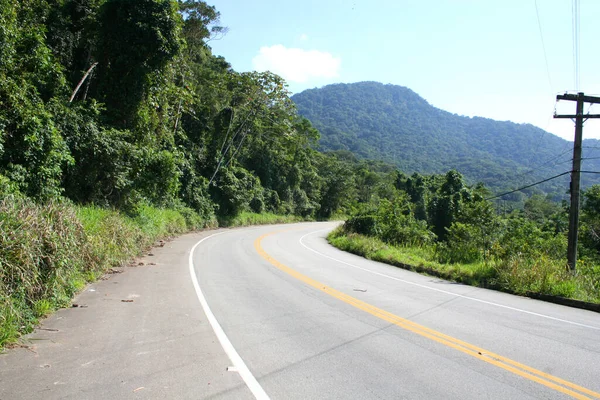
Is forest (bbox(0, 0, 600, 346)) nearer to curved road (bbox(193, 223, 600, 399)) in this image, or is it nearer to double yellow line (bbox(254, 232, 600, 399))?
curved road (bbox(193, 223, 600, 399))

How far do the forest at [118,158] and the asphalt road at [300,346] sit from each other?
3.71ft

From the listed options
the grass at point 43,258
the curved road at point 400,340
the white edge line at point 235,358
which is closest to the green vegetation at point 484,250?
the curved road at point 400,340

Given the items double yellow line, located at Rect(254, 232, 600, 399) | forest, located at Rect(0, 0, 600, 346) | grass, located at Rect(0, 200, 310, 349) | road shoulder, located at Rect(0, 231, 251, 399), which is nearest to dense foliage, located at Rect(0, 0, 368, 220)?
forest, located at Rect(0, 0, 600, 346)

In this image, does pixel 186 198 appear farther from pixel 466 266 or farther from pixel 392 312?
pixel 392 312

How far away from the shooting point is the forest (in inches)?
298

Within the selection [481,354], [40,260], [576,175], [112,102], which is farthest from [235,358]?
[112,102]

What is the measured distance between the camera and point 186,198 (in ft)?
101

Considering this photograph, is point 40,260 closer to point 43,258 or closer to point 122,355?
point 43,258

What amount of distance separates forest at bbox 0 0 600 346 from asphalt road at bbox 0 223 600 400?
3.71 ft

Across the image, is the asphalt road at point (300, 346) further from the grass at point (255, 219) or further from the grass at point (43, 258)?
the grass at point (255, 219)

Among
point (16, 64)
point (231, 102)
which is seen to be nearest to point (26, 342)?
point (16, 64)

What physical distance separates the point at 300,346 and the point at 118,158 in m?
12.9

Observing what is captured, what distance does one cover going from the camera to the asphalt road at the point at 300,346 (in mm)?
4336

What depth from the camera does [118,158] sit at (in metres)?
15.8
